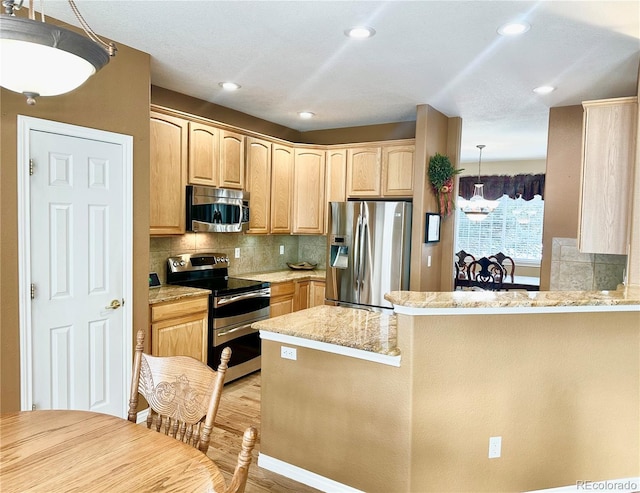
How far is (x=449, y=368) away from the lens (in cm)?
217

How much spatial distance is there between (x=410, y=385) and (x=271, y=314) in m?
2.61

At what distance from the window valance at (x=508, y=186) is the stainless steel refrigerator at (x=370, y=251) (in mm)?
4724

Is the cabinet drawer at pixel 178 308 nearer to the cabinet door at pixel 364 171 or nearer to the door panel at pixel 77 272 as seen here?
the door panel at pixel 77 272

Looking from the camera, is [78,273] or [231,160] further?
[231,160]

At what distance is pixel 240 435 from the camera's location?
307 centimetres

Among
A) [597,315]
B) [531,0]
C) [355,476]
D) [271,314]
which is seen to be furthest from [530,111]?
[355,476]

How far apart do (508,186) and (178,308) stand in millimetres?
6811

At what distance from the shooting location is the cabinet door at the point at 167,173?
Answer: 355 centimetres

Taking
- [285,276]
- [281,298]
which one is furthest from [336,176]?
[281,298]

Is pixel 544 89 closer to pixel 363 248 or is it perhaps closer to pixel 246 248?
pixel 363 248

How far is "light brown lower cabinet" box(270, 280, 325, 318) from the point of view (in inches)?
182

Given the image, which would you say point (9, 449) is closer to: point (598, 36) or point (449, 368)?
point (449, 368)

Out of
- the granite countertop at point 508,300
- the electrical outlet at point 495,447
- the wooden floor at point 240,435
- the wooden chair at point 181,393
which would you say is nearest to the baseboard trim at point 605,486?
the electrical outlet at point 495,447

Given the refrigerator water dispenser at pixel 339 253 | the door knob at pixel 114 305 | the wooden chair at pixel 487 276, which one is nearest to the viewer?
the door knob at pixel 114 305
